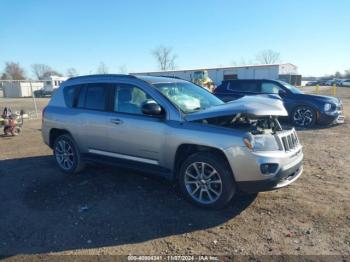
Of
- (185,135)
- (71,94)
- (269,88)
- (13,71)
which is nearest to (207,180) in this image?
(185,135)

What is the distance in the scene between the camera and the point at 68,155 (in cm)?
603

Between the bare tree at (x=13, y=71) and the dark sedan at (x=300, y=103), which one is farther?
the bare tree at (x=13, y=71)

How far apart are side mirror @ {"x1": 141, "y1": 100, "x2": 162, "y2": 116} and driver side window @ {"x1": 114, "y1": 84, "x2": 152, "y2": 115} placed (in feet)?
1.07

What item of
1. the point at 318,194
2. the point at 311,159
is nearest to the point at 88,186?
the point at 318,194

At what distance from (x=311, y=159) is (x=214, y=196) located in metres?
3.52

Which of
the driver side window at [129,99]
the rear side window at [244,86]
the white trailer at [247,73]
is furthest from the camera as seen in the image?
the white trailer at [247,73]

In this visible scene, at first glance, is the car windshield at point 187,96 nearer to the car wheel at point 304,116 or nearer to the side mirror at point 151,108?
the side mirror at point 151,108

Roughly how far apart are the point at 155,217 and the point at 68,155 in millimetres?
2656

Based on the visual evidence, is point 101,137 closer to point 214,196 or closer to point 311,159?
point 214,196

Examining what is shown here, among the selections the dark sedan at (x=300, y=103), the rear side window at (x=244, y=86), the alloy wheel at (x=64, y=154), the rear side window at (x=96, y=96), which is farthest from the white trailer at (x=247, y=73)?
the rear side window at (x=96, y=96)

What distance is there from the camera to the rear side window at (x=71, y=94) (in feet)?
19.4

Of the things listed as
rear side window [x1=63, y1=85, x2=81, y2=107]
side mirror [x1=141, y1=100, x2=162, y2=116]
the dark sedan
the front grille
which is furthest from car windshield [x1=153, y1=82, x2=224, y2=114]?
the dark sedan

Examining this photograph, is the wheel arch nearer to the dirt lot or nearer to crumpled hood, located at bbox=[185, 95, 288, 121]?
crumpled hood, located at bbox=[185, 95, 288, 121]

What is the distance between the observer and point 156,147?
15.2 feet
